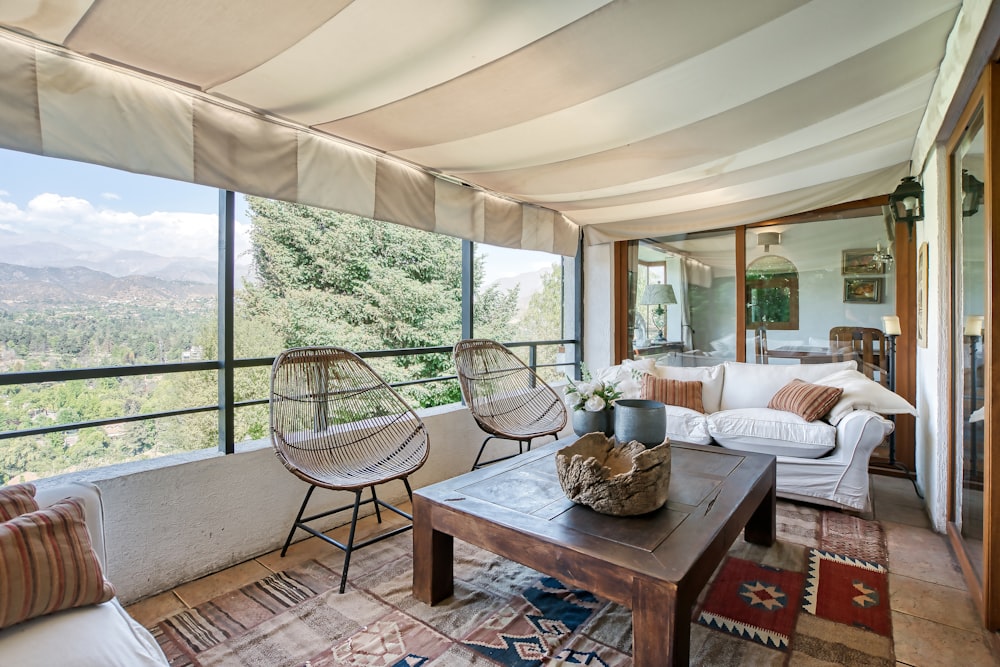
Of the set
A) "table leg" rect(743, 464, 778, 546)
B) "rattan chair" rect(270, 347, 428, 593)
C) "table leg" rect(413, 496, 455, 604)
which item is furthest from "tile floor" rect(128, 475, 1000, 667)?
"table leg" rect(413, 496, 455, 604)

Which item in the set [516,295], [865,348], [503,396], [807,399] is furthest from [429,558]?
[516,295]

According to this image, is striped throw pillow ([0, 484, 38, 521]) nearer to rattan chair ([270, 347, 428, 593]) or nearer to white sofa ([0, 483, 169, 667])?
white sofa ([0, 483, 169, 667])

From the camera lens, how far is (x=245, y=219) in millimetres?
6691

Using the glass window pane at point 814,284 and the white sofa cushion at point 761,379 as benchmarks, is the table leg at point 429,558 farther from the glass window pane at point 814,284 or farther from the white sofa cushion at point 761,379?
the glass window pane at point 814,284

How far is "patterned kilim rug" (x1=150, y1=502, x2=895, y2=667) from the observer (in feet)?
5.55

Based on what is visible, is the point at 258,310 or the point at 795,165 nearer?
the point at 795,165

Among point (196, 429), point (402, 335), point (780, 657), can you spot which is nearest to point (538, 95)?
point (780, 657)

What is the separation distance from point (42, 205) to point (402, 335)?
4.72m

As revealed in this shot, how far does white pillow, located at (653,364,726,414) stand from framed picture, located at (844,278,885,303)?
47.4 inches

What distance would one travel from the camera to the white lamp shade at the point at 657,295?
4.91 m

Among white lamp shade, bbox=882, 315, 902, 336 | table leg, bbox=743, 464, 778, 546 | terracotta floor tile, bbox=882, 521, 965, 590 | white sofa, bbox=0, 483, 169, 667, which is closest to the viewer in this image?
white sofa, bbox=0, 483, 169, 667

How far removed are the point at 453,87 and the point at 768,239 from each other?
3.52m

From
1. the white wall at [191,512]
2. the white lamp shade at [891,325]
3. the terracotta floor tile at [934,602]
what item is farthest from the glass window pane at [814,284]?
the white wall at [191,512]

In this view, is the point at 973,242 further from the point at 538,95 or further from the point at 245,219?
the point at 245,219
